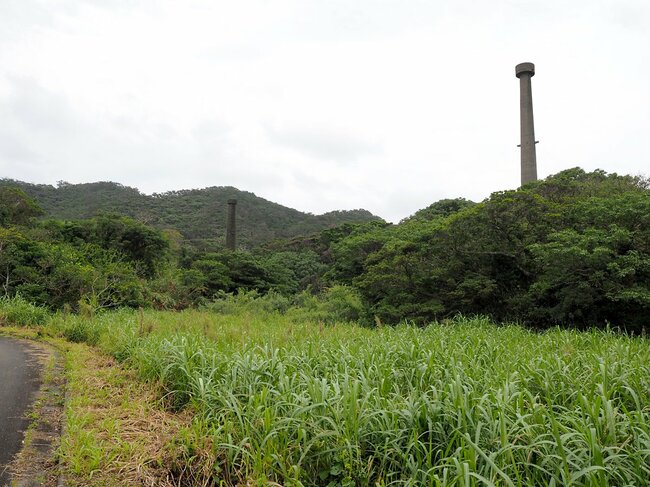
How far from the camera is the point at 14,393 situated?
4.00m

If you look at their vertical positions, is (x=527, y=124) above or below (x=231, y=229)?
above

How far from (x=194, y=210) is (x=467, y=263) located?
37791 millimetres

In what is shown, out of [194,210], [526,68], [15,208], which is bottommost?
[15,208]

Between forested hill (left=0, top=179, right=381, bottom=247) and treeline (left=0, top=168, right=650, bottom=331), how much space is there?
1605 centimetres

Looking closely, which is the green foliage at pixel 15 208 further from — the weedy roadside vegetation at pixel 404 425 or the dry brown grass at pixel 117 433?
the weedy roadside vegetation at pixel 404 425

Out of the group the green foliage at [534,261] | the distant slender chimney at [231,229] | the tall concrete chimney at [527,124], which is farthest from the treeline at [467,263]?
the distant slender chimney at [231,229]

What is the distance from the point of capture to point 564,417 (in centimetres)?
253

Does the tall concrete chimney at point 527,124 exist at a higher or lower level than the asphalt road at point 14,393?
higher

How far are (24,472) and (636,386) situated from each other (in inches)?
168

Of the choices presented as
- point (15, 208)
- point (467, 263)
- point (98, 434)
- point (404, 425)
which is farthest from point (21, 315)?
point (15, 208)

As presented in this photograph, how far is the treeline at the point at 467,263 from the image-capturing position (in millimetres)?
8750

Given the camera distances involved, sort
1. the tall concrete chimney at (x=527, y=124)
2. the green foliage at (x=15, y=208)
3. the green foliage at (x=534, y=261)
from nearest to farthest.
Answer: the green foliage at (x=534, y=261), the green foliage at (x=15, y=208), the tall concrete chimney at (x=527, y=124)

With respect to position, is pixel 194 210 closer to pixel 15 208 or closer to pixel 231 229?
pixel 231 229

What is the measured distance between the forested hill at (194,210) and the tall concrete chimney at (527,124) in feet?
63.0
